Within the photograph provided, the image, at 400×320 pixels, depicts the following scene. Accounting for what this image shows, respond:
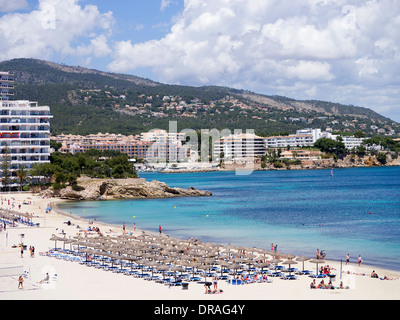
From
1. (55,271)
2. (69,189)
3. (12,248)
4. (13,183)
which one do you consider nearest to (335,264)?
(55,271)

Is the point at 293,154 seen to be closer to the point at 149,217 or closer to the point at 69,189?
the point at 69,189

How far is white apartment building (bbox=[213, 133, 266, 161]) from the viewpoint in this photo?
18662cm

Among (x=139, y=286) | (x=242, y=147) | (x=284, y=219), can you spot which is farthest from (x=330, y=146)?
(x=139, y=286)

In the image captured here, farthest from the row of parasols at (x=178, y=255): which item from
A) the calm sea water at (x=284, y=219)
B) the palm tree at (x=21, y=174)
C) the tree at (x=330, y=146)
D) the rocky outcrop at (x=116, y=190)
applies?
the tree at (x=330, y=146)

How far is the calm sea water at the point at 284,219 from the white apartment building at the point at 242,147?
9364cm

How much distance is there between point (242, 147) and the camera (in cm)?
18700

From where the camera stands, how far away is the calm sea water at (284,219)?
4059cm

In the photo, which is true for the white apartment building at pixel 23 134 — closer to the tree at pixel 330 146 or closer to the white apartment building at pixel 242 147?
the white apartment building at pixel 242 147

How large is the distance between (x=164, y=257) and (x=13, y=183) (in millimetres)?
56307

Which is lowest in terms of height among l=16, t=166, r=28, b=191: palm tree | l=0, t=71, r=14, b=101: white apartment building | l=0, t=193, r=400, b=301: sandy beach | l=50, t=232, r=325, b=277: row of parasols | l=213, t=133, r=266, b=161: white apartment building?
l=0, t=193, r=400, b=301: sandy beach

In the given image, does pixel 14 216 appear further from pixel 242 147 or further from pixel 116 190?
pixel 242 147

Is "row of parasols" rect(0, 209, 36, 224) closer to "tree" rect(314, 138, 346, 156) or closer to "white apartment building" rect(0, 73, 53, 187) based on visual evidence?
"white apartment building" rect(0, 73, 53, 187)

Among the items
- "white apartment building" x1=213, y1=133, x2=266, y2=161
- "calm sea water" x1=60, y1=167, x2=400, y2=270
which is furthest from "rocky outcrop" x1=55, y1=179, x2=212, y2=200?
"white apartment building" x1=213, y1=133, x2=266, y2=161

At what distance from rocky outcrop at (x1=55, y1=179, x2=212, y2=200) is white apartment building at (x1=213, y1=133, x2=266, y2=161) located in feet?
334
